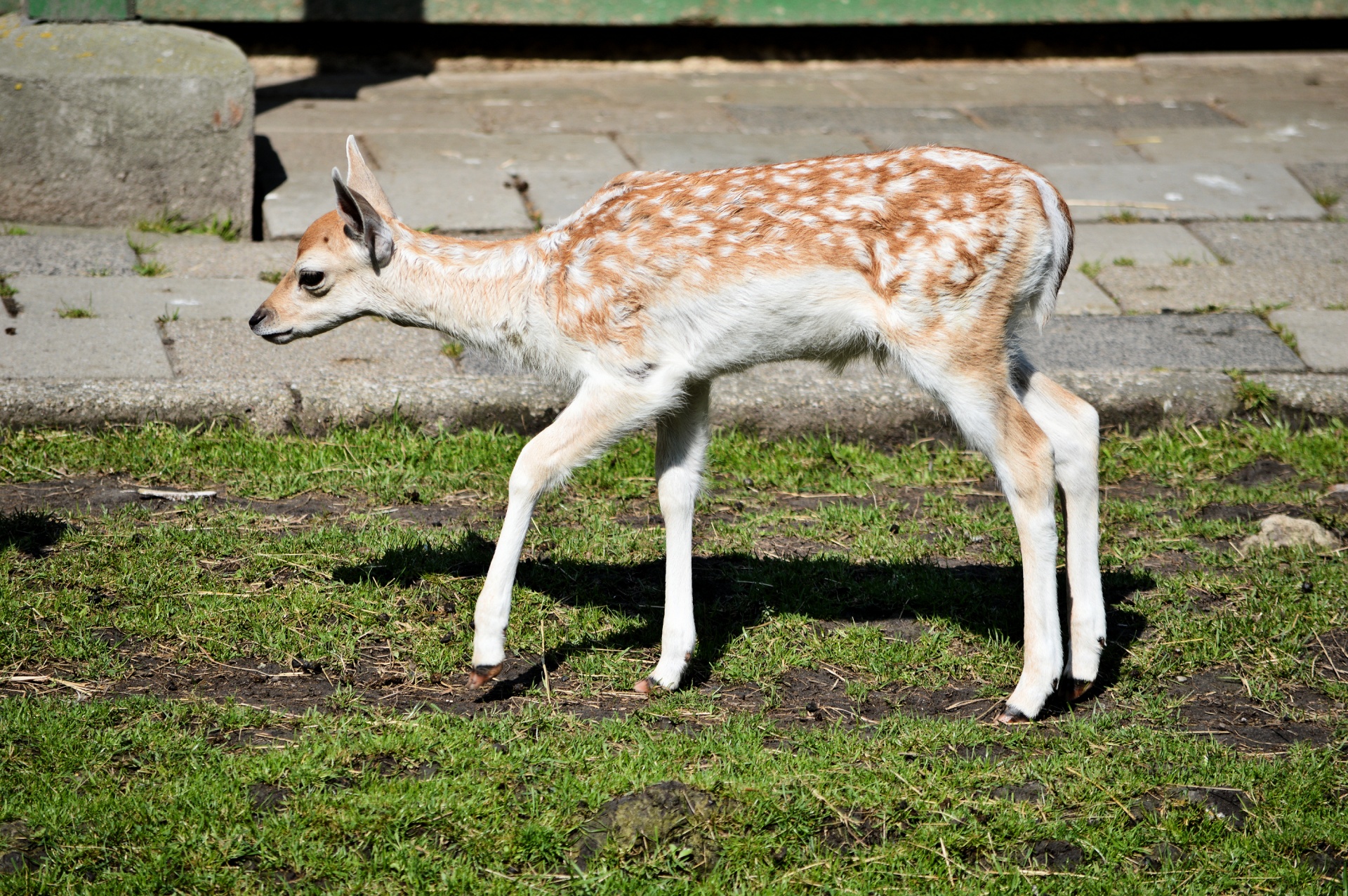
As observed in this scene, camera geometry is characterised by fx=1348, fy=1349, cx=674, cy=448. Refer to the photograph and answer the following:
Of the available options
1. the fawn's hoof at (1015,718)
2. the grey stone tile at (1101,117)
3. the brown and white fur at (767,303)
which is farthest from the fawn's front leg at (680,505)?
the grey stone tile at (1101,117)

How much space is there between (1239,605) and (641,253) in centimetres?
242

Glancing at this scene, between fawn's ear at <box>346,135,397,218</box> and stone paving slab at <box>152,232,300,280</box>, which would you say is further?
stone paving slab at <box>152,232,300,280</box>

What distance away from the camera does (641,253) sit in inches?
159

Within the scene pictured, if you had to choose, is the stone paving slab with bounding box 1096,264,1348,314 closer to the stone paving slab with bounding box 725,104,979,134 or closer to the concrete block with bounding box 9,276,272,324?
the stone paving slab with bounding box 725,104,979,134

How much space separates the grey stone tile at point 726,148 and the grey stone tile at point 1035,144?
0.35 m

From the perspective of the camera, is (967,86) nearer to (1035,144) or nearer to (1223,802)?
(1035,144)

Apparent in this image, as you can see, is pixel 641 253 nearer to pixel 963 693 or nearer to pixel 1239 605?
pixel 963 693

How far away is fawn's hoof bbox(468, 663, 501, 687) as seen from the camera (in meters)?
3.98

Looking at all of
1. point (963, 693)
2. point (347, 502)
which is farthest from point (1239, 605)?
point (347, 502)

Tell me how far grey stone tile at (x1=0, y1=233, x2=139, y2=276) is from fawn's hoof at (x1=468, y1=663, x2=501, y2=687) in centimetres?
388

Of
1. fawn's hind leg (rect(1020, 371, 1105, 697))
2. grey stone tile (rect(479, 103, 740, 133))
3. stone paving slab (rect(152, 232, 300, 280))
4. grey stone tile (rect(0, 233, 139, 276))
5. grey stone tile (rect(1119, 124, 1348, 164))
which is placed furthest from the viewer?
grey stone tile (rect(479, 103, 740, 133))

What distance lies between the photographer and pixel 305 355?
617 centimetres

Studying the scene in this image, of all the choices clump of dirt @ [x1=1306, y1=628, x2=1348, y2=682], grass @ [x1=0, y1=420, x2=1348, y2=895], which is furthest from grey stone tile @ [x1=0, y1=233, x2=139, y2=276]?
clump of dirt @ [x1=1306, y1=628, x2=1348, y2=682]

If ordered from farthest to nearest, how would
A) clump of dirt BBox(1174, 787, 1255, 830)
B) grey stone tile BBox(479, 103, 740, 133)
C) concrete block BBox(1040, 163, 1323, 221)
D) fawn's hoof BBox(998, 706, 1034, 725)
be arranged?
grey stone tile BBox(479, 103, 740, 133) → concrete block BBox(1040, 163, 1323, 221) → fawn's hoof BBox(998, 706, 1034, 725) → clump of dirt BBox(1174, 787, 1255, 830)
